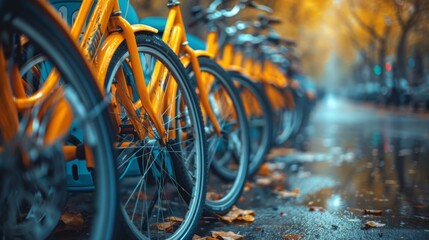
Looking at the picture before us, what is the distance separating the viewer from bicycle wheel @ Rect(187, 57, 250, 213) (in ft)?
11.0

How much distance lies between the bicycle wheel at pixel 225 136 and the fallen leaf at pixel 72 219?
2.53ft

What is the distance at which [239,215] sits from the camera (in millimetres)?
3283

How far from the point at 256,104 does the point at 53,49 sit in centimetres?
382

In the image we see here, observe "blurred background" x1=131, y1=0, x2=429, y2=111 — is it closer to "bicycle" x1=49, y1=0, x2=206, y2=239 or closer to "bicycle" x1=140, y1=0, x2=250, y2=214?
"bicycle" x1=140, y1=0, x2=250, y2=214

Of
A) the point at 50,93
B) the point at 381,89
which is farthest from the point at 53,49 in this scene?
the point at 381,89

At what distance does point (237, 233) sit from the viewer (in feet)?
9.38

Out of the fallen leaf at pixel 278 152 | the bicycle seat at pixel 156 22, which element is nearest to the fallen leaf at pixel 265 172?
the fallen leaf at pixel 278 152

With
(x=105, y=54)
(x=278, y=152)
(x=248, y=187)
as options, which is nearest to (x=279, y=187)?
(x=248, y=187)

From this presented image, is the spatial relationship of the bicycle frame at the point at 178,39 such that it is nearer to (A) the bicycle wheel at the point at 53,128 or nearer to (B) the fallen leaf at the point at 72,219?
(B) the fallen leaf at the point at 72,219

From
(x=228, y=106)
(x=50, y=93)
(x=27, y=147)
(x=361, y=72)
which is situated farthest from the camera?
(x=361, y=72)

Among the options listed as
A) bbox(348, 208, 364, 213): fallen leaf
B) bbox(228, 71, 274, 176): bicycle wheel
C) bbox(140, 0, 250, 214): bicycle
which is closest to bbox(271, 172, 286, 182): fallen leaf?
bbox(228, 71, 274, 176): bicycle wheel

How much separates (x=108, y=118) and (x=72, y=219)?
1.65m

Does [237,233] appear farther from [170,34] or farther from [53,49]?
[53,49]

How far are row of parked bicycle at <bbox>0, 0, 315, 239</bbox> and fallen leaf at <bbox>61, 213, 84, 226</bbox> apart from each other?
0.08 meters
